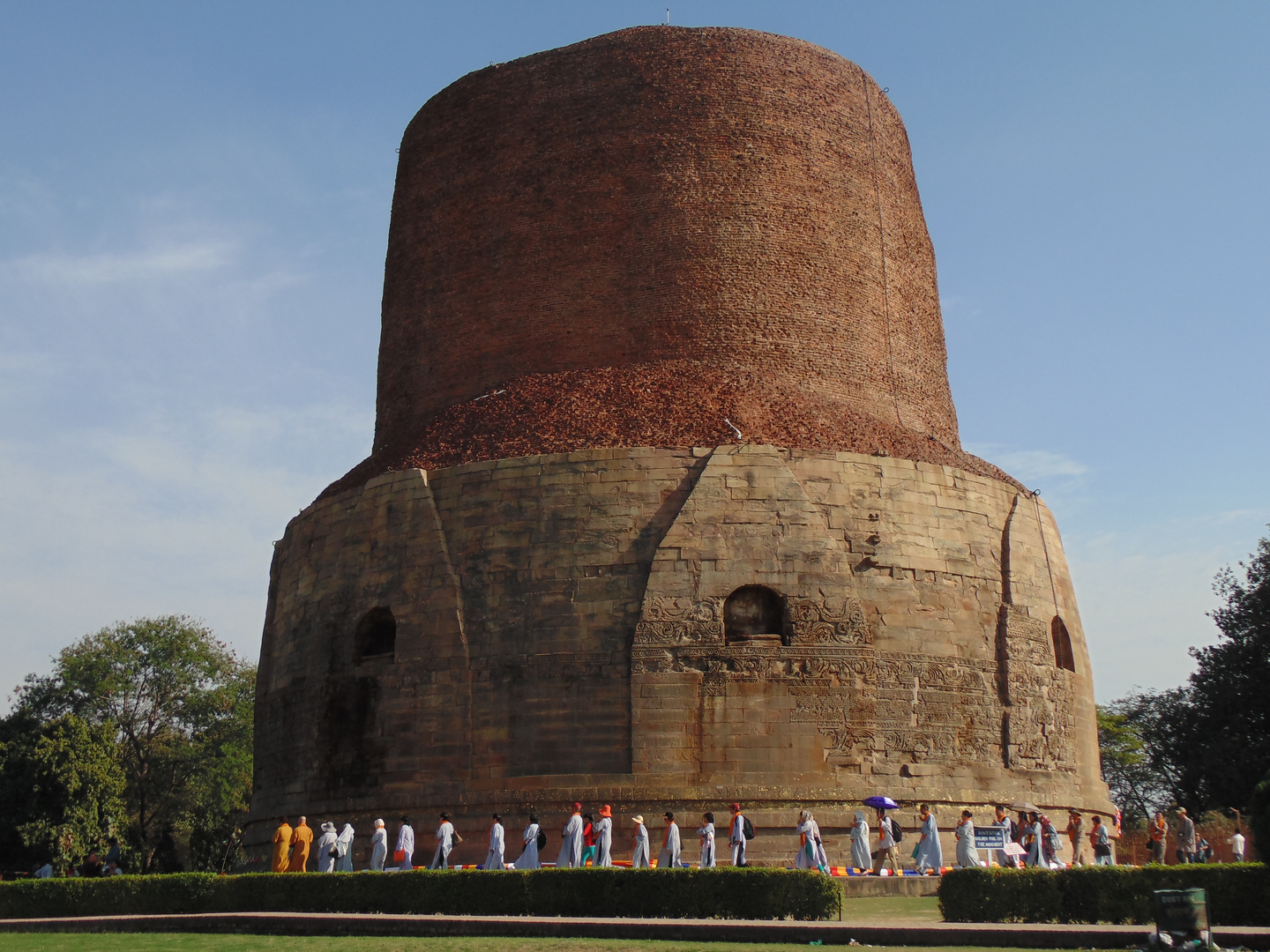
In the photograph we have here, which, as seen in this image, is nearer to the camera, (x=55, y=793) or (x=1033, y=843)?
(x=1033, y=843)

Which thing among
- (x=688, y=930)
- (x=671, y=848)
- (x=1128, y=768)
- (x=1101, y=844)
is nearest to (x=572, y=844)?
(x=671, y=848)

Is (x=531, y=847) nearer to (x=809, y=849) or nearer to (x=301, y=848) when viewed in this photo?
(x=301, y=848)

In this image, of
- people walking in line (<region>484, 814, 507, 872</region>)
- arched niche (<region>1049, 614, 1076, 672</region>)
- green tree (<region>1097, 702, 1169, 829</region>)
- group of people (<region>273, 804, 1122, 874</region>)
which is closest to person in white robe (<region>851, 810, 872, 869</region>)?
group of people (<region>273, 804, 1122, 874</region>)

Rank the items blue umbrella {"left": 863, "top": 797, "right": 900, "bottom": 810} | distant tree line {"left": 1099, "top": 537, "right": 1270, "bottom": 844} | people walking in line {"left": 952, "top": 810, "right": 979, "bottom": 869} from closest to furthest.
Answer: people walking in line {"left": 952, "top": 810, "right": 979, "bottom": 869} → blue umbrella {"left": 863, "top": 797, "right": 900, "bottom": 810} → distant tree line {"left": 1099, "top": 537, "right": 1270, "bottom": 844}

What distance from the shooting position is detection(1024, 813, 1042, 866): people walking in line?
52.9 feet

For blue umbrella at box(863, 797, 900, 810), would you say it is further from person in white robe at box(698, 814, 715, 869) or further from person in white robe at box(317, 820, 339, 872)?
person in white robe at box(317, 820, 339, 872)

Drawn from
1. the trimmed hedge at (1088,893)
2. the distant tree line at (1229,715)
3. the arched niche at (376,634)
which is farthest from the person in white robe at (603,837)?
the distant tree line at (1229,715)

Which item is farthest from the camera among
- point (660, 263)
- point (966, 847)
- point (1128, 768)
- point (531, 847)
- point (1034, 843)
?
point (1128, 768)

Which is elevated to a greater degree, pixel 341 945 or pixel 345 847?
pixel 345 847

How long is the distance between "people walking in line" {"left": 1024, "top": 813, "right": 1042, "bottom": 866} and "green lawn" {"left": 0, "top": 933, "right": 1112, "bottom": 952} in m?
7.59

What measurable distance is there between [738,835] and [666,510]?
424cm

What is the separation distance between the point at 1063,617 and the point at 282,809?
38.0 feet

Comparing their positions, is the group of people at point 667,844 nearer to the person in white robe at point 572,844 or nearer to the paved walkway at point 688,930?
the person in white robe at point 572,844

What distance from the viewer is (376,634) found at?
60.5 ft
